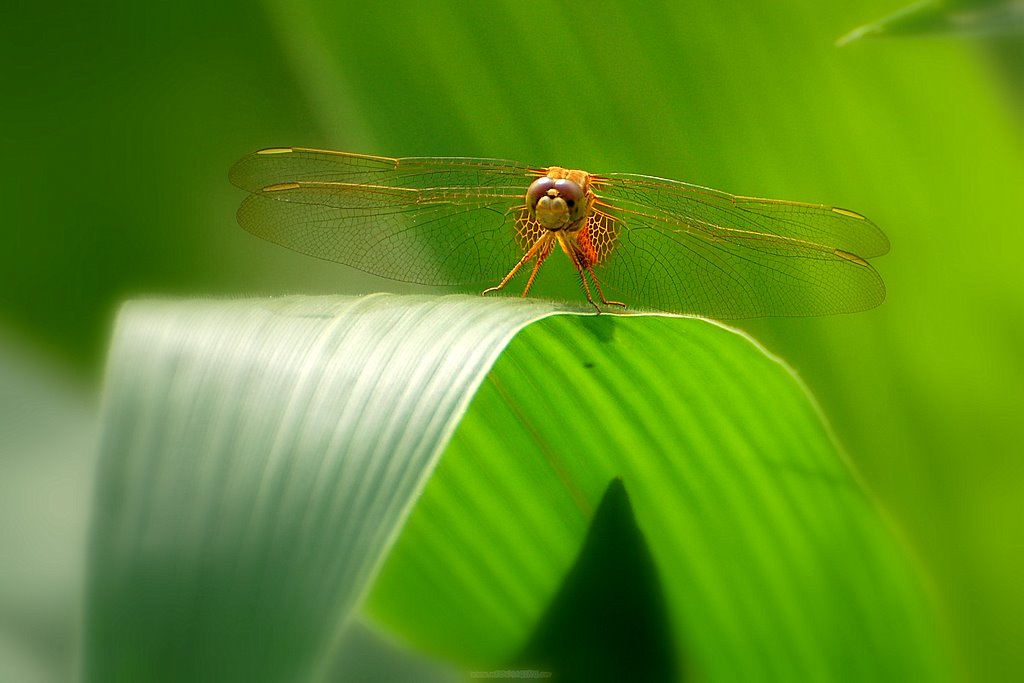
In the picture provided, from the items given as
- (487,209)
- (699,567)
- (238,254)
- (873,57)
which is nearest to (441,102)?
(487,209)

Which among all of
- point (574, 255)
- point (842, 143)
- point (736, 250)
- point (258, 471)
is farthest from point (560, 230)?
point (258, 471)

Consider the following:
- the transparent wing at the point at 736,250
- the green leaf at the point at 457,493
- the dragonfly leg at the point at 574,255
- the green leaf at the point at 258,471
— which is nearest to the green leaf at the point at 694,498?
the green leaf at the point at 457,493

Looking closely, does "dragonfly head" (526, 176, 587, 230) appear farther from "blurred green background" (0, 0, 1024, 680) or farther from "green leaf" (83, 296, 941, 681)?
"green leaf" (83, 296, 941, 681)

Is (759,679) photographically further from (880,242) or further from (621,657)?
(880,242)

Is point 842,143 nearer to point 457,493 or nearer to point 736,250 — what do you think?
point 736,250

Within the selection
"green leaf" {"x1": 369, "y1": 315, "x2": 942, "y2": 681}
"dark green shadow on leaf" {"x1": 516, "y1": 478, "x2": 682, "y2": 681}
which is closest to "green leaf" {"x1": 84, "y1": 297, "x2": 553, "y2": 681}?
"green leaf" {"x1": 369, "y1": 315, "x2": 942, "y2": 681}

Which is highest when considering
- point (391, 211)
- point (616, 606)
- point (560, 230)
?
point (391, 211)

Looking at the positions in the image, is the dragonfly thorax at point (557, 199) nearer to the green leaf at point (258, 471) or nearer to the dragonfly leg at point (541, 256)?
the dragonfly leg at point (541, 256)

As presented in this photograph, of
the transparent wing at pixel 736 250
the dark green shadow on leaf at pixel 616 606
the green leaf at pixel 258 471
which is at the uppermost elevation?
the green leaf at pixel 258 471
